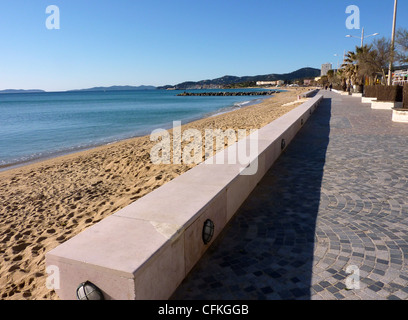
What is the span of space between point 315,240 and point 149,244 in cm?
233

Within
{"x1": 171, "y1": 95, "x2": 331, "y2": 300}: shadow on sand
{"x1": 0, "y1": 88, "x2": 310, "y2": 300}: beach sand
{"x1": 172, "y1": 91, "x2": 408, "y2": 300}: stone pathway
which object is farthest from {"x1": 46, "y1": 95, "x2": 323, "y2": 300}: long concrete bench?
{"x1": 0, "y1": 88, "x2": 310, "y2": 300}: beach sand

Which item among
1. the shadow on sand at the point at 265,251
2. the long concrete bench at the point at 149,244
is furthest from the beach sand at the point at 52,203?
the shadow on sand at the point at 265,251

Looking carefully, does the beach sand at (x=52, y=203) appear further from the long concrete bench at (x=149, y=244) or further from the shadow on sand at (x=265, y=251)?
the shadow on sand at (x=265, y=251)

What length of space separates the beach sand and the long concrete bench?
96 centimetres

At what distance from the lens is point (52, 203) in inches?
309

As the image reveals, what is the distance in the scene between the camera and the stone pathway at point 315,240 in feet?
10.4

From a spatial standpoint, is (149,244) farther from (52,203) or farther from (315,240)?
(52,203)

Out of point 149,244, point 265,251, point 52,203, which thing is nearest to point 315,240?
point 265,251
